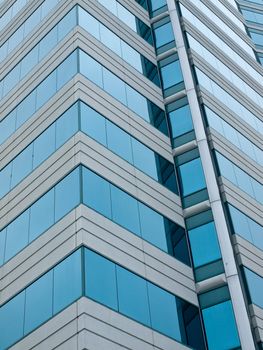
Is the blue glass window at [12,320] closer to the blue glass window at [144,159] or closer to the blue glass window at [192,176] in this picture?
the blue glass window at [144,159]

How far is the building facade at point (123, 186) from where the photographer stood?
22.4 m

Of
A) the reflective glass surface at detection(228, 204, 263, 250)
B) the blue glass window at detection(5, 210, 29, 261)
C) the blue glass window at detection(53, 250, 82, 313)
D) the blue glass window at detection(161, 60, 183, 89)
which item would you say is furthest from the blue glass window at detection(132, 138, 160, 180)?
the blue glass window at detection(53, 250, 82, 313)

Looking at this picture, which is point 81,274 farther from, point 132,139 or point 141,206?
point 132,139

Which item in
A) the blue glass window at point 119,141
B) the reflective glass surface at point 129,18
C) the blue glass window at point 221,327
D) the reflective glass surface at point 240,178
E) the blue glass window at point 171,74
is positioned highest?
the reflective glass surface at point 129,18

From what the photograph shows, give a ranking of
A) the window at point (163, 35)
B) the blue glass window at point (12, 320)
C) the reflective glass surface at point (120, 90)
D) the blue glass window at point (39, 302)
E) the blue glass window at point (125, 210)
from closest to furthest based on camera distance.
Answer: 1. the blue glass window at point (39, 302)
2. the blue glass window at point (12, 320)
3. the blue glass window at point (125, 210)
4. the reflective glass surface at point (120, 90)
5. the window at point (163, 35)

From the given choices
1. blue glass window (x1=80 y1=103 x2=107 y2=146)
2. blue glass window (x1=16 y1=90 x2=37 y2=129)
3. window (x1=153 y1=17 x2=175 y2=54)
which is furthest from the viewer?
window (x1=153 y1=17 x2=175 y2=54)

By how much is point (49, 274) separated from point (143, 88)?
1258 centimetres

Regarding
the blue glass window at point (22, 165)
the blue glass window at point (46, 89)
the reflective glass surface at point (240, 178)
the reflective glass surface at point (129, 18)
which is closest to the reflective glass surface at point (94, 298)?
the blue glass window at point (22, 165)

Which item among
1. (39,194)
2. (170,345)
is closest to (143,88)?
(39,194)

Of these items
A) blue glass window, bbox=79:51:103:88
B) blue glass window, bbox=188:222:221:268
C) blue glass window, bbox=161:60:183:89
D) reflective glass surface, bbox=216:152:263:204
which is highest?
blue glass window, bbox=161:60:183:89

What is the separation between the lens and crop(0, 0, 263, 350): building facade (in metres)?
22.4

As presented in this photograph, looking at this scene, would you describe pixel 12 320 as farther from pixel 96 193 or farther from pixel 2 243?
pixel 96 193

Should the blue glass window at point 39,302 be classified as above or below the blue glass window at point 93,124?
below

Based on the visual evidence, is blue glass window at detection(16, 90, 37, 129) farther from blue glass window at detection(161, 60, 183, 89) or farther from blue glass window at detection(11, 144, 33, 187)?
blue glass window at detection(161, 60, 183, 89)
